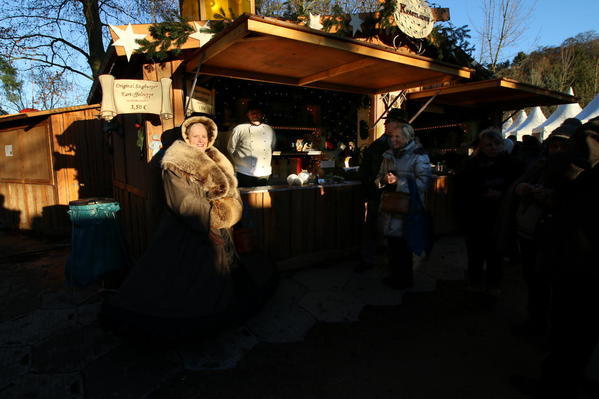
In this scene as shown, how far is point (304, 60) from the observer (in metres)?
4.18

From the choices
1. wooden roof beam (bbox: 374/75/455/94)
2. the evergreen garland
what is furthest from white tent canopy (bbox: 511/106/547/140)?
wooden roof beam (bbox: 374/75/455/94)

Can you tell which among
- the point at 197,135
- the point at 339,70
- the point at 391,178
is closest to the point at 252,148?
the point at 339,70

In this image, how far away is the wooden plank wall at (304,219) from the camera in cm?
427

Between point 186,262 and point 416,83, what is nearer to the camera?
point 186,262

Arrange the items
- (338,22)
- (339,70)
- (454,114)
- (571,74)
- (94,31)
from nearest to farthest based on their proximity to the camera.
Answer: (339,70), (338,22), (454,114), (94,31), (571,74)

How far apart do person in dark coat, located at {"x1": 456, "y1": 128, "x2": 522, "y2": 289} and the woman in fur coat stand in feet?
8.14

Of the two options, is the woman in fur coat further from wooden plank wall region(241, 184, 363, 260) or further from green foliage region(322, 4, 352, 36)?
green foliage region(322, 4, 352, 36)

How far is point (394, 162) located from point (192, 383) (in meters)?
2.84

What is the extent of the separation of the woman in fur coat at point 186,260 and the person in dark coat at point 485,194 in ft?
8.14

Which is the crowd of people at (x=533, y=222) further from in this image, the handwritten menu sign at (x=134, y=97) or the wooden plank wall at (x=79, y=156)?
the wooden plank wall at (x=79, y=156)

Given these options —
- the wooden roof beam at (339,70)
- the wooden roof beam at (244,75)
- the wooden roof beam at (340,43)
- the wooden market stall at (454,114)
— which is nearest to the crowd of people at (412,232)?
the wooden roof beam at (244,75)

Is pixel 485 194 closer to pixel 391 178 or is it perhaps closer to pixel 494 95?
pixel 391 178

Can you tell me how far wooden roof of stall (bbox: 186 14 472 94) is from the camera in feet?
10.4

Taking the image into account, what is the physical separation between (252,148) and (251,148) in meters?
0.01
